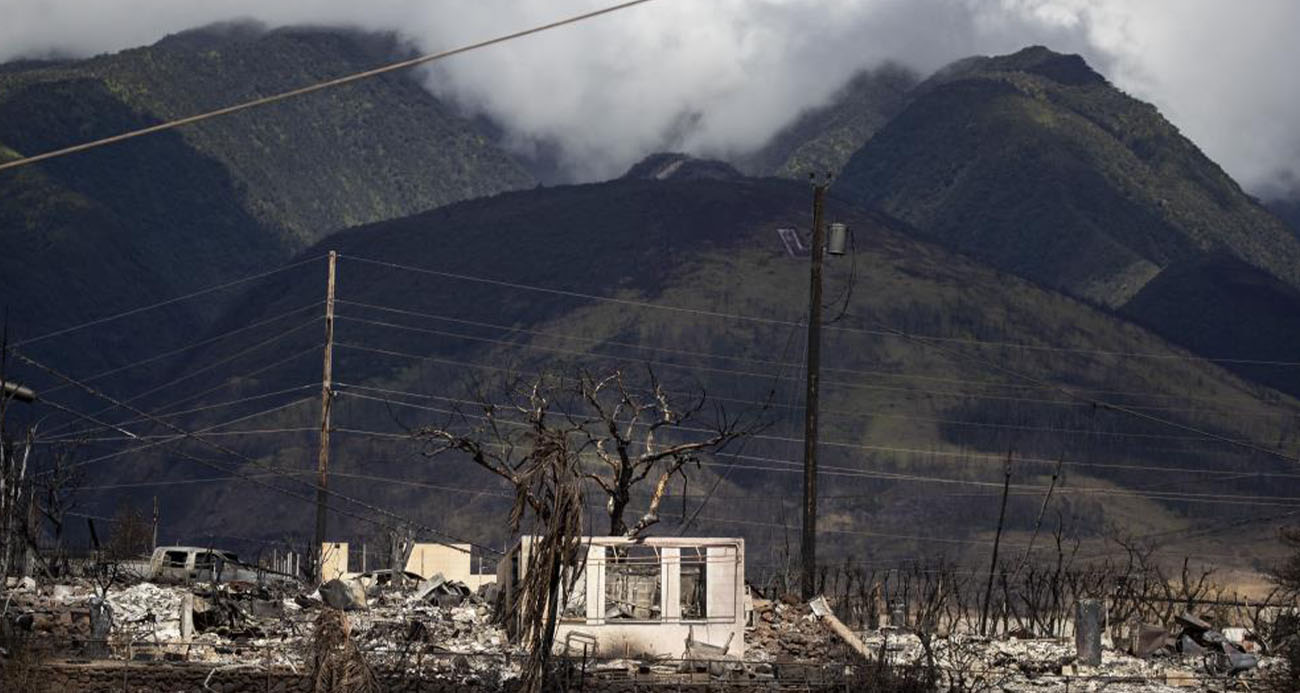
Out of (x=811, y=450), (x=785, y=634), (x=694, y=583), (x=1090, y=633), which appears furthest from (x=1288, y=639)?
(x=694, y=583)

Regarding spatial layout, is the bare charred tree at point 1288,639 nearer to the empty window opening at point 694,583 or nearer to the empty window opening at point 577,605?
the empty window opening at point 694,583

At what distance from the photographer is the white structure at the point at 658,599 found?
2015 inches

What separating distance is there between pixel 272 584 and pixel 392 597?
3.69 m

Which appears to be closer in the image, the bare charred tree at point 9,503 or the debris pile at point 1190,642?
the debris pile at point 1190,642

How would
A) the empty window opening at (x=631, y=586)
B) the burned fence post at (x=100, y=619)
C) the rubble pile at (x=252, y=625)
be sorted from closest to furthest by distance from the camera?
the rubble pile at (x=252, y=625), the burned fence post at (x=100, y=619), the empty window opening at (x=631, y=586)

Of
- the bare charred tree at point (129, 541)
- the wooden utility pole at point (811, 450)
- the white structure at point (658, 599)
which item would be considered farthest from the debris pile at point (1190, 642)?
the bare charred tree at point (129, 541)

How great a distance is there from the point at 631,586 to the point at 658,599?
68 cm

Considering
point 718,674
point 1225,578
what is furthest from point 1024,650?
point 1225,578

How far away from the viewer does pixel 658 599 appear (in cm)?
5238

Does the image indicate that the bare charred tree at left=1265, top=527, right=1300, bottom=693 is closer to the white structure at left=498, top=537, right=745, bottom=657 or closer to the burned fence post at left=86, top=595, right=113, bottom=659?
the white structure at left=498, top=537, right=745, bottom=657

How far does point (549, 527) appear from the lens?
4141 cm

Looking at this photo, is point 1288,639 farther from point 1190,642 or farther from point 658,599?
point 658,599

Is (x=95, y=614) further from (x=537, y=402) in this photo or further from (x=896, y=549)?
(x=896, y=549)

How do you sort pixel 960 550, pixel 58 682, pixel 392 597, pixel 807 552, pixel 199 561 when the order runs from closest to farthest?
pixel 58 682
pixel 807 552
pixel 392 597
pixel 199 561
pixel 960 550
